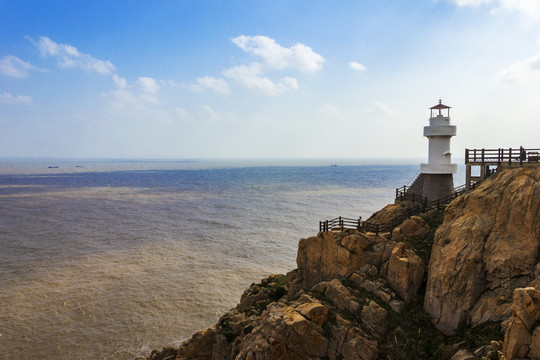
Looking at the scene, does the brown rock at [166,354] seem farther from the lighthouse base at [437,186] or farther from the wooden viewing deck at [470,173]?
the lighthouse base at [437,186]

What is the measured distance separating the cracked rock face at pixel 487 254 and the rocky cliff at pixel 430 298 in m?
0.05

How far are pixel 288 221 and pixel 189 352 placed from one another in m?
41.1

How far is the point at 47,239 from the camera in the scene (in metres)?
51.2

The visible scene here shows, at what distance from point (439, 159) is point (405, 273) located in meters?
13.7

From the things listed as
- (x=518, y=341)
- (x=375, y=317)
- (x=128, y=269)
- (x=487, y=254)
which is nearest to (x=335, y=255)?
(x=375, y=317)

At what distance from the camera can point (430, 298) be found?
18.9m

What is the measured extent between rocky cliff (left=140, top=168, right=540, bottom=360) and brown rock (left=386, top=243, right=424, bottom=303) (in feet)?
0.18

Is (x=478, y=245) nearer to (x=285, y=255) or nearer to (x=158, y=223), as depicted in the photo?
(x=285, y=255)

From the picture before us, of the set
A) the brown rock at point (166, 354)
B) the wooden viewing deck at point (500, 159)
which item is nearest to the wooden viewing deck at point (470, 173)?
the wooden viewing deck at point (500, 159)

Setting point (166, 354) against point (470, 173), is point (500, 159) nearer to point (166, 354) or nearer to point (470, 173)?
point (470, 173)

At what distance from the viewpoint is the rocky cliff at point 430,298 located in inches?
683

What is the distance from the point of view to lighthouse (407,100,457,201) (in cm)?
2916

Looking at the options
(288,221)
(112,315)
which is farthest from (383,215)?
(288,221)

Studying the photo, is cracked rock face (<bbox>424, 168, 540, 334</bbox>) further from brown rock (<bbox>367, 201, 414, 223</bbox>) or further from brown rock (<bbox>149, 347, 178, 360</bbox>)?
brown rock (<bbox>149, 347, 178, 360</bbox>)
